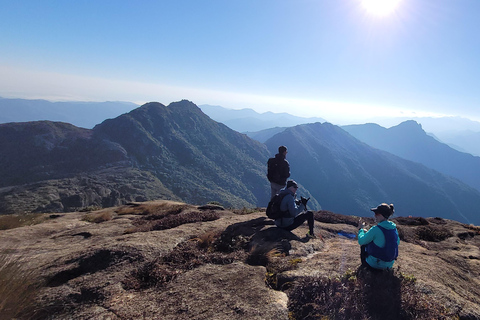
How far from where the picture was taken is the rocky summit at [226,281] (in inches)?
179

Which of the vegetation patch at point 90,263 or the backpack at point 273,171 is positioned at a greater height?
the backpack at point 273,171

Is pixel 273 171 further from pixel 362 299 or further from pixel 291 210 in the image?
pixel 362 299

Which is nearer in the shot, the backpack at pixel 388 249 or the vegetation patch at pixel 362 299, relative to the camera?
the vegetation patch at pixel 362 299

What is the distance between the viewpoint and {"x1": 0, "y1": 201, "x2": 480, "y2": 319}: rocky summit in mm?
4547

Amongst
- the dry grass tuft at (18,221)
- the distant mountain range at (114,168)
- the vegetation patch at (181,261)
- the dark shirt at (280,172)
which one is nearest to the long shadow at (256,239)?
the vegetation patch at (181,261)

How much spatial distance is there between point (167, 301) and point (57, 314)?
196cm

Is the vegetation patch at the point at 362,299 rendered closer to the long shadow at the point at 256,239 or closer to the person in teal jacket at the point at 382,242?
the person in teal jacket at the point at 382,242

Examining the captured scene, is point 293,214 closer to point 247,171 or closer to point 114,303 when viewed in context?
point 114,303

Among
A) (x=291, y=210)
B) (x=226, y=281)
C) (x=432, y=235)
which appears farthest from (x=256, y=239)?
(x=432, y=235)

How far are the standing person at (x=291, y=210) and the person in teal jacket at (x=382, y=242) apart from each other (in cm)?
355

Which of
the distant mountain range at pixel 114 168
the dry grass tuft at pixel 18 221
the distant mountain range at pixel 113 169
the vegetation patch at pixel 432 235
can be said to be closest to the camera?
the vegetation patch at pixel 432 235

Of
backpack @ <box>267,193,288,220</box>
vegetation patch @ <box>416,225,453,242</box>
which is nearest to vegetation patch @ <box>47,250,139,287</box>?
backpack @ <box>267,193,288,220</box>

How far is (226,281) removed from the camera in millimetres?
5629

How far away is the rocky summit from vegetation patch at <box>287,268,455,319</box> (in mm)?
19
